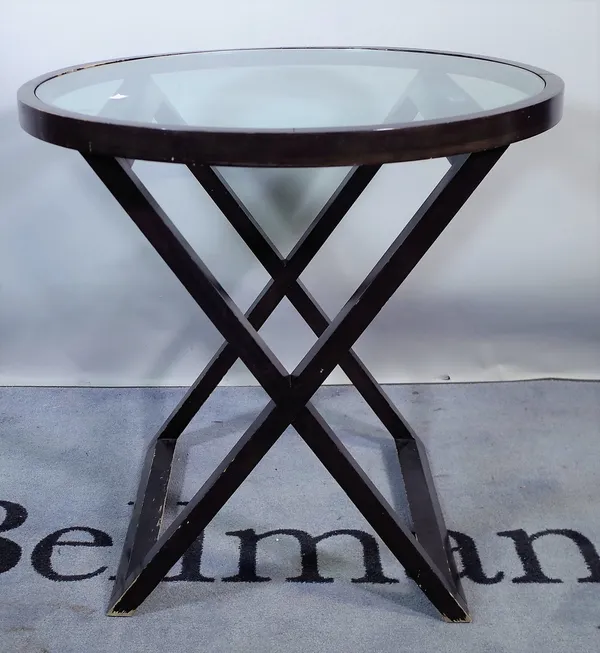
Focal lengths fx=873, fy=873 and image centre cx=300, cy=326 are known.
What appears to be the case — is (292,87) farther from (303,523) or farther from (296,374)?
(303,523)

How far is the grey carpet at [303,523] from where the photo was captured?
116 cm

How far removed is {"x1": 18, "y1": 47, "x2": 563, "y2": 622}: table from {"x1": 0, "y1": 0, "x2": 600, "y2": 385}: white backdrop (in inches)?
8.0

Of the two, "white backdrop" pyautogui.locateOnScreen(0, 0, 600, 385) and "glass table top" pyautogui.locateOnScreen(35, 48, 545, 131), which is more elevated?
"glass table top" pyautogui.locateOnScreen(35, 48, 545, 131)

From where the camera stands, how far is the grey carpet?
3.80 ft

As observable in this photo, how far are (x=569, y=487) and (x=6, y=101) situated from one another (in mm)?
1237

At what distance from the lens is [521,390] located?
1.80 m

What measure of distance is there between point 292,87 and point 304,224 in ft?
1.36

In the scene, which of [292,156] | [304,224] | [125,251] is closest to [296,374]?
[292,156]

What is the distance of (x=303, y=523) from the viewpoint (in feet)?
4.51

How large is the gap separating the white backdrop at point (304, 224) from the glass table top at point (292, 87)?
209mm

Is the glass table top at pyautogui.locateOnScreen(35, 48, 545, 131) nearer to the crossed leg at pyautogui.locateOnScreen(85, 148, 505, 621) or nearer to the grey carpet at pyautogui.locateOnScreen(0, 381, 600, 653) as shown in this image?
the crossed leg at pyautogui.locateOnScreen(85, 148, 505, 621)

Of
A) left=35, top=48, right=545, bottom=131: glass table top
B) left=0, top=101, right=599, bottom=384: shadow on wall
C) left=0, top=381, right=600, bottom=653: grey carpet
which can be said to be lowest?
left=0, top=381, right=600, bottom=653: grey carpet

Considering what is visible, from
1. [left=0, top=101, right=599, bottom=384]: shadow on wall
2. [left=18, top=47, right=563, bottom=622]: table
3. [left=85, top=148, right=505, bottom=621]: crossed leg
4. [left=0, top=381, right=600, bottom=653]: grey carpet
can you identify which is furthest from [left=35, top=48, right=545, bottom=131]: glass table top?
[left=0, top=381, right=600, bottom=653]: grey carpet

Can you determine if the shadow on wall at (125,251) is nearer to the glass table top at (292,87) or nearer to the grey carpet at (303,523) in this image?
the grey carpet at (303,523)
